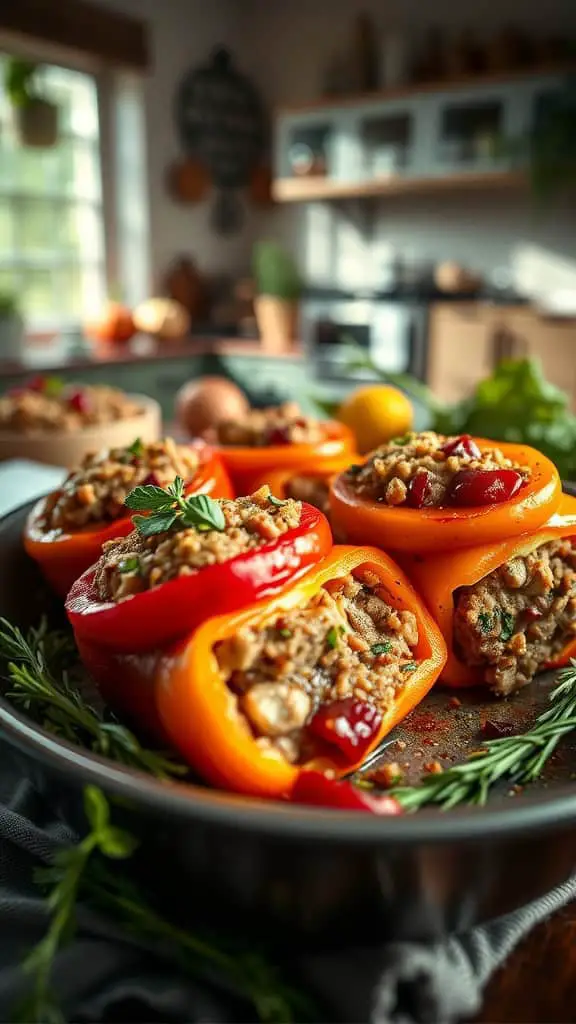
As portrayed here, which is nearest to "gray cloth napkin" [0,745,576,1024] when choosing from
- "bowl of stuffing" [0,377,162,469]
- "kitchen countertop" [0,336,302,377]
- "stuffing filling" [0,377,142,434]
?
"bowl of stuffing" [0,377,162,469]

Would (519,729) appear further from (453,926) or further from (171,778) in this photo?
(171,778)

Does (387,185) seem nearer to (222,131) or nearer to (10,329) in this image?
(222,131)

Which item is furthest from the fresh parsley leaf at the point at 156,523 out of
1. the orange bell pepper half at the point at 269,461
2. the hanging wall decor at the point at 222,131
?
the hanging wall decor at the point at 222,131

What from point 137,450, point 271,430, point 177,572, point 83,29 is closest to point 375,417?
point 271,430

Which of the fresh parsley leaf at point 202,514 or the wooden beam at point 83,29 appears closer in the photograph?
the fresh parsley leaf at point 202,514

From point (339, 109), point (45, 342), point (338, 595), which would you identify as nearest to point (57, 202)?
point (45, 342)

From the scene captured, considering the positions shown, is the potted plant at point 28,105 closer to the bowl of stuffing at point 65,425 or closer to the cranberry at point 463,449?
the bowl of stuffing at point 65,425
